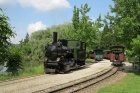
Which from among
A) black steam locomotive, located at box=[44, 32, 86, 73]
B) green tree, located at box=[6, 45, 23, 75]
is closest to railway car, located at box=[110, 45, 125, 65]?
black steam locomotive, located at box=[44, 32, 86, 73]

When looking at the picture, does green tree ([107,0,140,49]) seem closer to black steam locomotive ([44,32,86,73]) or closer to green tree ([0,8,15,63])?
black steam locomotive ([44,32,86,73])

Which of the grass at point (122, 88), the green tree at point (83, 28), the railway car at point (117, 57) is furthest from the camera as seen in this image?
the green tree at point (83, 28)

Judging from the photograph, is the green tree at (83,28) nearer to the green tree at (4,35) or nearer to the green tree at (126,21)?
the green tree at (126,21)

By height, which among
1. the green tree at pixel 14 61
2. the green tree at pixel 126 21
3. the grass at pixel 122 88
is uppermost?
the green tree at pixel 126 21

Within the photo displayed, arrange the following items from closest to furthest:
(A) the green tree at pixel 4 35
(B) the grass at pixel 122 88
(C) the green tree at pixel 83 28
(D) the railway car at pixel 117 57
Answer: (B) the grass at pixel 122 88
(A) the green tree at pixel 4 35
(D) the railway car at pixel 117 57
(C) the green tree at pixel 83 28

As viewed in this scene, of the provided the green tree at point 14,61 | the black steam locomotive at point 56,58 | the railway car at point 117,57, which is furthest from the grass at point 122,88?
the railway car at point 117,57

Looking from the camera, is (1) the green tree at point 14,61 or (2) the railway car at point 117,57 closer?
(1) the green tree at point 14,61

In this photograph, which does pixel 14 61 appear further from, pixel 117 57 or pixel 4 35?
pixel 117 57

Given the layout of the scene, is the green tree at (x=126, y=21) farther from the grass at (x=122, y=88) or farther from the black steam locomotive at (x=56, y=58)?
the grass at (x=122, y=88)

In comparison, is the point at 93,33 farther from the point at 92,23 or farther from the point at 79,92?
the point at 79,92

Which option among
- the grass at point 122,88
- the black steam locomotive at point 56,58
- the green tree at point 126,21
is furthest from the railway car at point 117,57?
the grass at point 122,88

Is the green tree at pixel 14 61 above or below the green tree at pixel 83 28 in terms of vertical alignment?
below

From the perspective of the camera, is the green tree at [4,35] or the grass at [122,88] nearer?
the grass at [122,88]

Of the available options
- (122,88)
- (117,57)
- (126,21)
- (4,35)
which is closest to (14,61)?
(4,35)
